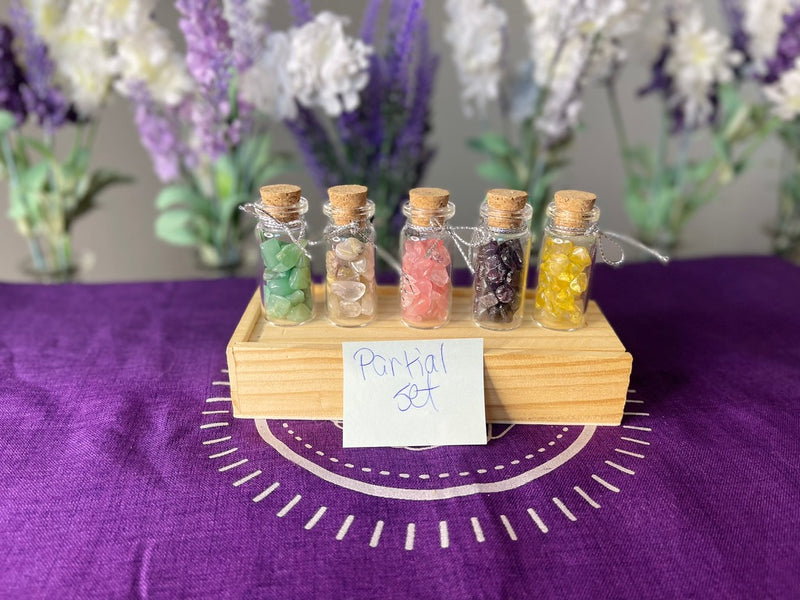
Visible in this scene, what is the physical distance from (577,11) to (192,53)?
71cm

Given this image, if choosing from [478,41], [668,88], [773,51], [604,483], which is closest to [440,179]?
[478,41]

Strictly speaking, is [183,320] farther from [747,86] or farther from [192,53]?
[747,86]

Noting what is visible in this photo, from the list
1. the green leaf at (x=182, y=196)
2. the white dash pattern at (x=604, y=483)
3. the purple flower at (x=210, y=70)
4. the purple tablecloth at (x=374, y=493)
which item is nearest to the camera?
the purple tablecloth at (x=374, y=493)

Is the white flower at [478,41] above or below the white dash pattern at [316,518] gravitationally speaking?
above

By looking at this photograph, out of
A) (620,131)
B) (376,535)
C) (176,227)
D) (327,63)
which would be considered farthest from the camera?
(620,131)

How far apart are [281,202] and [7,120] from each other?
2.60 feet

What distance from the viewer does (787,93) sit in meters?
1.21

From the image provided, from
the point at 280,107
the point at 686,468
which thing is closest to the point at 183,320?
the point at 280,107

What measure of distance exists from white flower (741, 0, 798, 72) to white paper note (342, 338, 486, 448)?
3.37 ft

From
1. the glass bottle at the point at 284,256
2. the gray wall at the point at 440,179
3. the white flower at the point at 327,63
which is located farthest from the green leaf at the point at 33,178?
the glass bottle at the point at 284,256

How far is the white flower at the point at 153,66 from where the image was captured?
1089 mm

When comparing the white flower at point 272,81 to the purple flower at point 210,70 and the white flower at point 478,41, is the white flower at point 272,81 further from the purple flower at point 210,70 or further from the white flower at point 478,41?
the white flower at point 478,41

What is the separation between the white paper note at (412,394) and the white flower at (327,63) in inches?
22.0

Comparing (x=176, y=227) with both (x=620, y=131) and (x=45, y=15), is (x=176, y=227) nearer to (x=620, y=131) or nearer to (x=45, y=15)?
(x=45, y=15)
